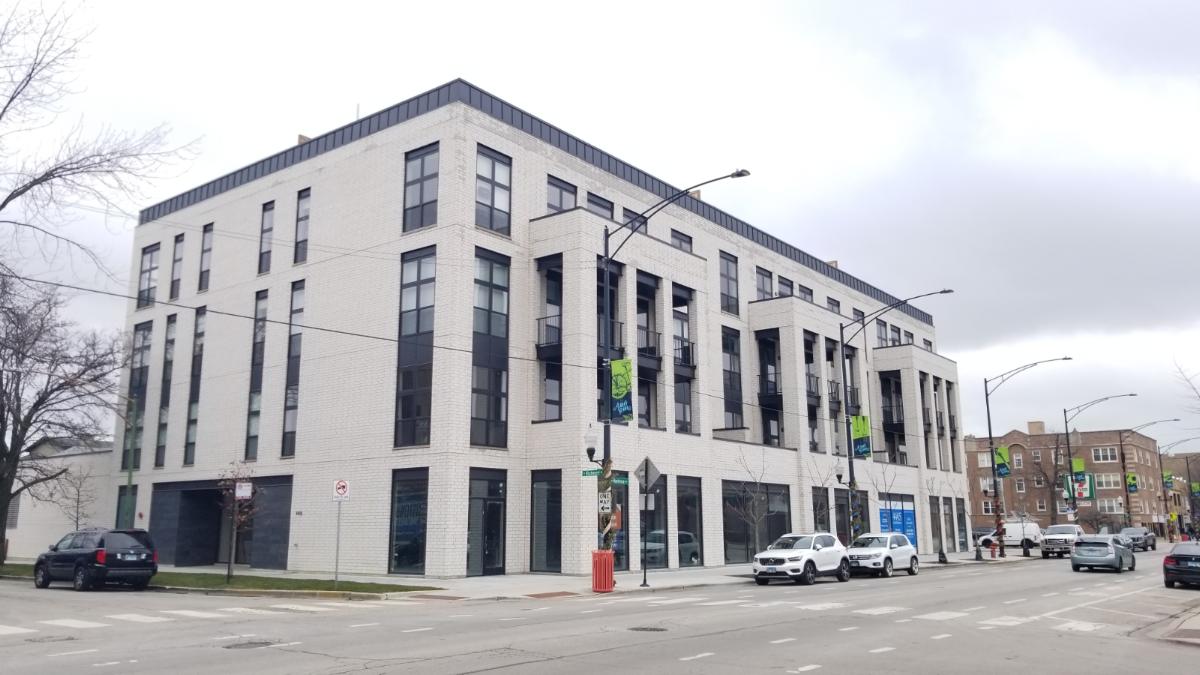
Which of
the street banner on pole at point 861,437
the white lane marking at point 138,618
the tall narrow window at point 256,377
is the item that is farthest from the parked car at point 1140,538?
the white lane marking at point 138,618

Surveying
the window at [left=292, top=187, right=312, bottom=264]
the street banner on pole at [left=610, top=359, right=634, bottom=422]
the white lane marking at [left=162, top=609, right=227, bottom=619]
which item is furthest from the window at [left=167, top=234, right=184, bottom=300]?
the white lane marking at [left=162, top=609, right=227, bottom=619]

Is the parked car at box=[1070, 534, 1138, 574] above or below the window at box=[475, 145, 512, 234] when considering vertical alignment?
below

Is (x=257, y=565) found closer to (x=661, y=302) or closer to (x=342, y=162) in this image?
(x=342, y=162)

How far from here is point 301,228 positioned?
34438 mm

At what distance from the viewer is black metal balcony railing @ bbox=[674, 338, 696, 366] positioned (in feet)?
116

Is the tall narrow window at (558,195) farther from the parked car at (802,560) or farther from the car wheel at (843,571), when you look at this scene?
the car wheel at (843,571)

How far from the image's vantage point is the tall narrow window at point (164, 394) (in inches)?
1523

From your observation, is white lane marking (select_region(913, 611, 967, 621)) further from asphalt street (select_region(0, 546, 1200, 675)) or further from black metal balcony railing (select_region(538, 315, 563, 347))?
black metal balcony railing (select_region(538, 315, 563, 347))

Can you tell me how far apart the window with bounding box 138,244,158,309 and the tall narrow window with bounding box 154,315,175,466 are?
2060 mm

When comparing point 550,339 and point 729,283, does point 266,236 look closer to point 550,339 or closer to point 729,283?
point 550,339

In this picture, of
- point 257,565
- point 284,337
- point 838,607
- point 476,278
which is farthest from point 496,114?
point 838,607

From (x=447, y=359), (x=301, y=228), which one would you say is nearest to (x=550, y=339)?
(x=447, y=359)

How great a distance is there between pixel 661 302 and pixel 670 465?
20.0 feet

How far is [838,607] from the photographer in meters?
18.5
